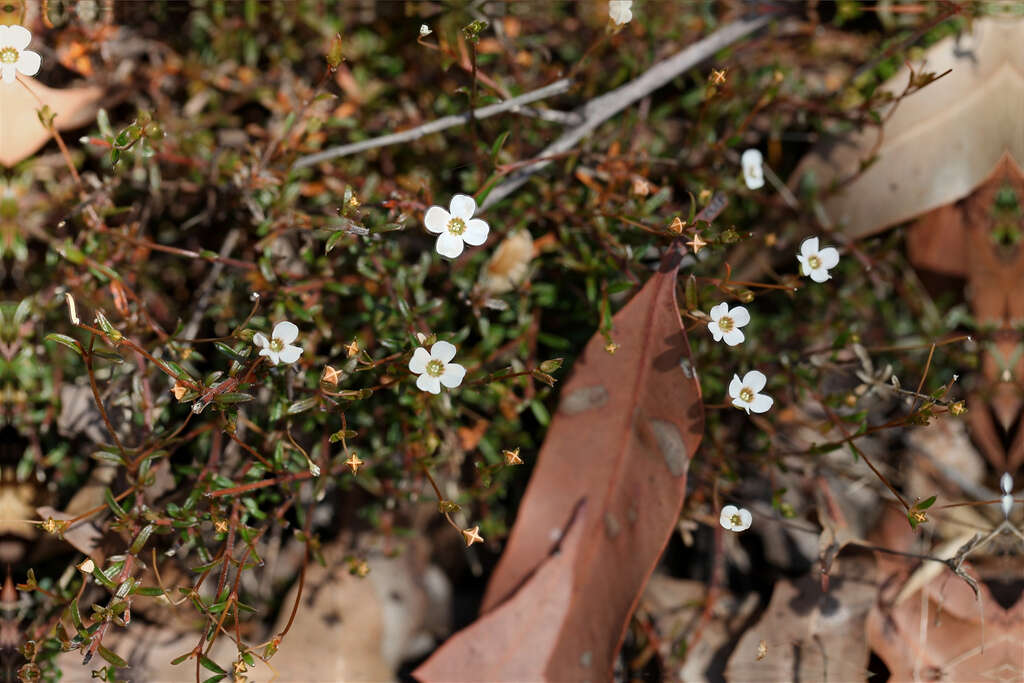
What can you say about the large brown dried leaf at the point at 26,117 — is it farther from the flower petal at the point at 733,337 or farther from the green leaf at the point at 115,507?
the flower petal at the point at 733,337

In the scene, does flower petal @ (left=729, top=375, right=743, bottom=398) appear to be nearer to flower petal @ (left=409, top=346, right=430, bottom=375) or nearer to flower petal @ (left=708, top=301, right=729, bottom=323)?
flower petal @ (left=708, top=301, right=729, bottom=323)

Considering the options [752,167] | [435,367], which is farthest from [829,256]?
[435,367]

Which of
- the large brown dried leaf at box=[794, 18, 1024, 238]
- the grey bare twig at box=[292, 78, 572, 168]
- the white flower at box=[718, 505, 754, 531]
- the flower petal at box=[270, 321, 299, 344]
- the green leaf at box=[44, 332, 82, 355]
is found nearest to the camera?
the green leaf at box=[44, 332, 82, 355]

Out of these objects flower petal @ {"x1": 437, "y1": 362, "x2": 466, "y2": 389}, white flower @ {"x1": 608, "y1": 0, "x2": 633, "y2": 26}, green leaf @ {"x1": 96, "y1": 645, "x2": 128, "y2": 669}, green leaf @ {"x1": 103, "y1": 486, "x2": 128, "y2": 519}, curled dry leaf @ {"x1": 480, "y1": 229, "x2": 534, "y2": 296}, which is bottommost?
green leaf @ {"x1": 96, "y1": 645, "x2": 128, "y2": 669}

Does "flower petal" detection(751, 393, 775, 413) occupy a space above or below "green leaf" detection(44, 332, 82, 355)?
above

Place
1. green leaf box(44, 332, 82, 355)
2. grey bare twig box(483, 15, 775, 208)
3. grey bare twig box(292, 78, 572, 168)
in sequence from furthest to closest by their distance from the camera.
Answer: grey bare twig box(483, 15, 775, 208) → grey bare twig box(292, 78, 572, 168) → green leaf box(44, 332, 82, 355)

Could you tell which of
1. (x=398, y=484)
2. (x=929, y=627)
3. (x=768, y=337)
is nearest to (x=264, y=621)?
(x=398, y=484)

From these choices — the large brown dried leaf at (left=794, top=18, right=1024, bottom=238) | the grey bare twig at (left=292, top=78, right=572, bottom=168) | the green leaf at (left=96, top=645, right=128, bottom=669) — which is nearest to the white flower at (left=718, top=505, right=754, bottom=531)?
the large brown dried leaf at (left=794, top=18, right=1024, bottom=238)

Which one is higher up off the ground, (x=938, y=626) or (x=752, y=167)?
(x=752, y=167)

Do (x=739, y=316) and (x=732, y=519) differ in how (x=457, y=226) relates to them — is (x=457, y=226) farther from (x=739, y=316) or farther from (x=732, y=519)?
(x=732, y=519)
